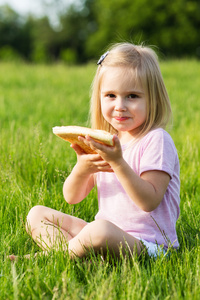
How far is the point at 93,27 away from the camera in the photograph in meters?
54.2

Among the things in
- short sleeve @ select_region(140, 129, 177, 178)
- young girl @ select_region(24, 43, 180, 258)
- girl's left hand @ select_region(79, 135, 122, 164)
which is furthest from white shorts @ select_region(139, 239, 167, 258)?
girl's left hand @ select_region(79, 135, 122, 164)

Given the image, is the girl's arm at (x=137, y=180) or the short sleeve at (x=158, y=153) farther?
the short sleeve at (x=158, y=153)

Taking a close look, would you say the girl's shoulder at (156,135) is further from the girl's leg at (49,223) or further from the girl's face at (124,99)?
the girl's leg at (49,223)

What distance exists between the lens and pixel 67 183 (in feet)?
7.92

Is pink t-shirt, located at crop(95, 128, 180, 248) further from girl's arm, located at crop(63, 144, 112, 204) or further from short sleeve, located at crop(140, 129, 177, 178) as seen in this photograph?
girl's arm, located at crop(63, 144, 112, 204)

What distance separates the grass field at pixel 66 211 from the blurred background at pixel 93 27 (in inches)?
762

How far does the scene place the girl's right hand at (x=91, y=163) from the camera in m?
2.11

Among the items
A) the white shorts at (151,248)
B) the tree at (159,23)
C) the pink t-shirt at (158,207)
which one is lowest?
the white shorts at (151,248)

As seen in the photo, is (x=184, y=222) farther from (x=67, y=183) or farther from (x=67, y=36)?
(x=67, y=36)

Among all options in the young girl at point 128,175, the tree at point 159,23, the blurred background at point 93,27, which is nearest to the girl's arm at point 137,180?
the young girl at point 128,175

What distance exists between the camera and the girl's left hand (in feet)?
6.30

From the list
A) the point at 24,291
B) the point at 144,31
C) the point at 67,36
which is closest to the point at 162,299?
the point at 24,291

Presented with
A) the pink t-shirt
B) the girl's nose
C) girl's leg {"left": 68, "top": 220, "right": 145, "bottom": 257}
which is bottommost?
girl's leg {"left": 68, "top": 220, "right": 145, "bottom": 257}

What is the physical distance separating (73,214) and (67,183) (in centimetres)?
36
